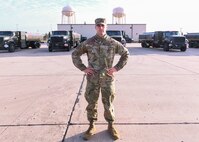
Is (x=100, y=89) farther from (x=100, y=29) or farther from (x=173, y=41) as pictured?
(x=173, y=41)

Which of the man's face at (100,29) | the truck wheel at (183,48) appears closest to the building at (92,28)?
the truck wheel at (183,48)

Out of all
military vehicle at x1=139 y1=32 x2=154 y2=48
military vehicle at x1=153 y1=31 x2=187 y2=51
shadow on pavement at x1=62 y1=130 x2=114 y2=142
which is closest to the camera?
shadow on pavement at x1=62 y1=130 x2=114 y2=142

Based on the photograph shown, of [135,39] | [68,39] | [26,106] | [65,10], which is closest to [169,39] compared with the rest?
[68,39]

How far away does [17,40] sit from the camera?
33.9 m

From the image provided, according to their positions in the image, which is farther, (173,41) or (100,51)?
(173,41)

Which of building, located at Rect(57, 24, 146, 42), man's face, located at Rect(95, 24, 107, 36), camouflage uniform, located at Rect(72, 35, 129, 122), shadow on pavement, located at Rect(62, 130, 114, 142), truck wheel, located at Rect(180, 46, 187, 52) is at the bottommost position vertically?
shadow on pavement, located at Rect(62, 130, 114, 142)

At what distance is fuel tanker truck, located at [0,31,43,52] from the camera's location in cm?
3084

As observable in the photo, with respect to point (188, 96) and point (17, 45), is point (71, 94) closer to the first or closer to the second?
point (188, 96)

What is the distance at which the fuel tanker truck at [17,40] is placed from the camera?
30.8 metres

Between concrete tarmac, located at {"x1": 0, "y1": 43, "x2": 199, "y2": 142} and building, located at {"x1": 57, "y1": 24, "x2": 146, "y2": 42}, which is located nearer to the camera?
concrete tarmac, located at {"x1": 0, "y1": 43, "x2": 199, "y2": 142}

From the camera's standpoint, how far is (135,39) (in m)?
70.3

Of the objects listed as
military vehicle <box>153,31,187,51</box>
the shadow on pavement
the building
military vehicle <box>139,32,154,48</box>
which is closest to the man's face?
the shadow on pavement

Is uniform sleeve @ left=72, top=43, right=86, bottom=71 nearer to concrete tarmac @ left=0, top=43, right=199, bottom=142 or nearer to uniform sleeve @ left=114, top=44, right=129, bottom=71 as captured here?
uniform sleeve @ left=114, top=44, right=129, bottom=71

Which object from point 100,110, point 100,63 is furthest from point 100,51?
point 100,110
